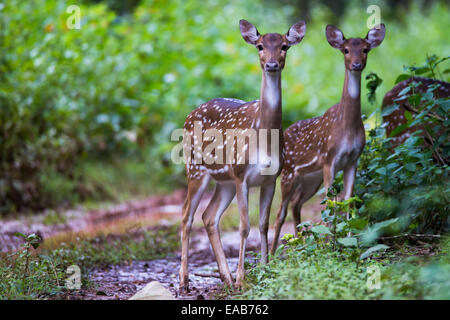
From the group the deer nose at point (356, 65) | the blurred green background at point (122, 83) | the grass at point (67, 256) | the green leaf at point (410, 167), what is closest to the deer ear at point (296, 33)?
the deer nose at point (356, 65)

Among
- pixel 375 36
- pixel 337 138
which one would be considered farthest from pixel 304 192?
pixel 375 36

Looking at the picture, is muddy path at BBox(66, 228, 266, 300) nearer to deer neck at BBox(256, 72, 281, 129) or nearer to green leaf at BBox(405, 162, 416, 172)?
deer neck at BBox(256, 72, 281, 129)

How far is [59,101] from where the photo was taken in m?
9.88

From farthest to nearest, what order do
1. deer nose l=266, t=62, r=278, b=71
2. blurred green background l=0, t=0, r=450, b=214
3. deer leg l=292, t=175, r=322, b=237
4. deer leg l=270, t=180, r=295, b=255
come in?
blurred green background l=0, t=0, r=450, b=214 → deer leg l=292, t=175, r=322, b=237 → deer leg l=270, t=180, r=295, b=255 → deer nose l=266, t=62, r=278, b=71

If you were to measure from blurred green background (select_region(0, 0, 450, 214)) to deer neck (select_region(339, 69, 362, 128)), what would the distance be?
521 centimetres

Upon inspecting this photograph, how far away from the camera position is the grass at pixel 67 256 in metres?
4.73

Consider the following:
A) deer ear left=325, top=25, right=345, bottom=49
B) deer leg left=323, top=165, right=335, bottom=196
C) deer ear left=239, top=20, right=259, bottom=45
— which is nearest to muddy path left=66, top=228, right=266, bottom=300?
deer leg left=323, top=165, right=335, bottom=196

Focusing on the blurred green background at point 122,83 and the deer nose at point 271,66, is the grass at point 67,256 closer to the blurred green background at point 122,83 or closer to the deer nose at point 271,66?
the deer nose at point 271,66

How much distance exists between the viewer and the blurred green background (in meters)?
9.48

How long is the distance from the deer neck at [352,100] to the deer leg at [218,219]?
3.99 feet

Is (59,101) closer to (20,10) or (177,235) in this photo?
(20,10)

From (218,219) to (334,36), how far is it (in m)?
1.96

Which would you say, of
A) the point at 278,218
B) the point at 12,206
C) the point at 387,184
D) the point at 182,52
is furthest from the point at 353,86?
the point at 182,52
